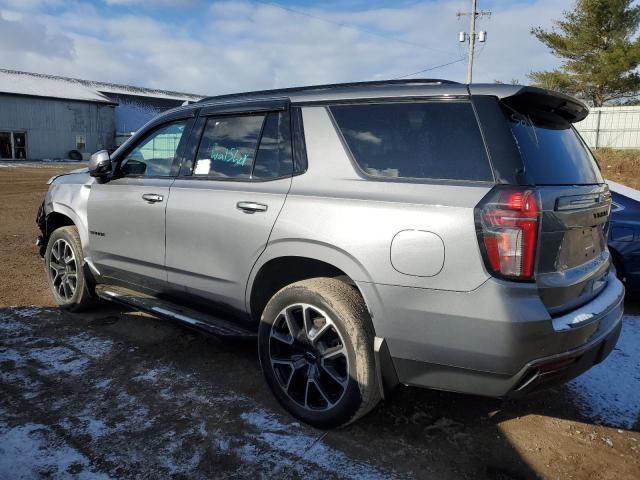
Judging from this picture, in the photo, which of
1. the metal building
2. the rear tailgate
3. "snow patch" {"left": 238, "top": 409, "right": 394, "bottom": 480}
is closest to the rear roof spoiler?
the rear tailgate

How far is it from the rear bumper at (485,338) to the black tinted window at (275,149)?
3.42 feet

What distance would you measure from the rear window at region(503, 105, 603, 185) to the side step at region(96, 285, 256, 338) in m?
1.91

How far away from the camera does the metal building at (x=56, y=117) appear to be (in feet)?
122

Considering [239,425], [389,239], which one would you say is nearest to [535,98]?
[389,239]

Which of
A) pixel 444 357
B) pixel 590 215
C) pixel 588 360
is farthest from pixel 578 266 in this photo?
pixel 444 357

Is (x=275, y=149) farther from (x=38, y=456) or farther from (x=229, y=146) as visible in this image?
(x=38, y=456)

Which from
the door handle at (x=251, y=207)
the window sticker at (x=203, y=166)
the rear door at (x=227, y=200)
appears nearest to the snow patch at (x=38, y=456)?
the rear door at (x=227, y=200)

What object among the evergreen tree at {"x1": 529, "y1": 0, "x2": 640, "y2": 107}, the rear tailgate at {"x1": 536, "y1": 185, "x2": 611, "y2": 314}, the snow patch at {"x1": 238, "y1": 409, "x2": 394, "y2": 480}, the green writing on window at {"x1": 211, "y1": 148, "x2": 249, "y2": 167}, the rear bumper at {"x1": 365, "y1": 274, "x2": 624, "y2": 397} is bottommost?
the snow patch at {"x1": 238, "y1": 409, "x2": 394, "y2": 480}

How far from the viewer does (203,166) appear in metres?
3.63

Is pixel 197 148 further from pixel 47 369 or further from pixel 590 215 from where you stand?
pixel 590 215

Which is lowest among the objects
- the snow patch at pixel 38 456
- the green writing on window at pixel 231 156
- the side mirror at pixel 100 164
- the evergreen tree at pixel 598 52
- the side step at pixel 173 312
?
the snow patch at pixel 38 456

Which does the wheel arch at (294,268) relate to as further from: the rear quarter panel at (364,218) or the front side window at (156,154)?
the front side window at (156,154)

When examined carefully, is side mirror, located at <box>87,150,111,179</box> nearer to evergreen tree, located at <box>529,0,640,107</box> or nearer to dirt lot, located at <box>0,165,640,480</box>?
dirt lot, located at <box>0,165,640,480</box>

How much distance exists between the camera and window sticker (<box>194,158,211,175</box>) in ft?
11.8
